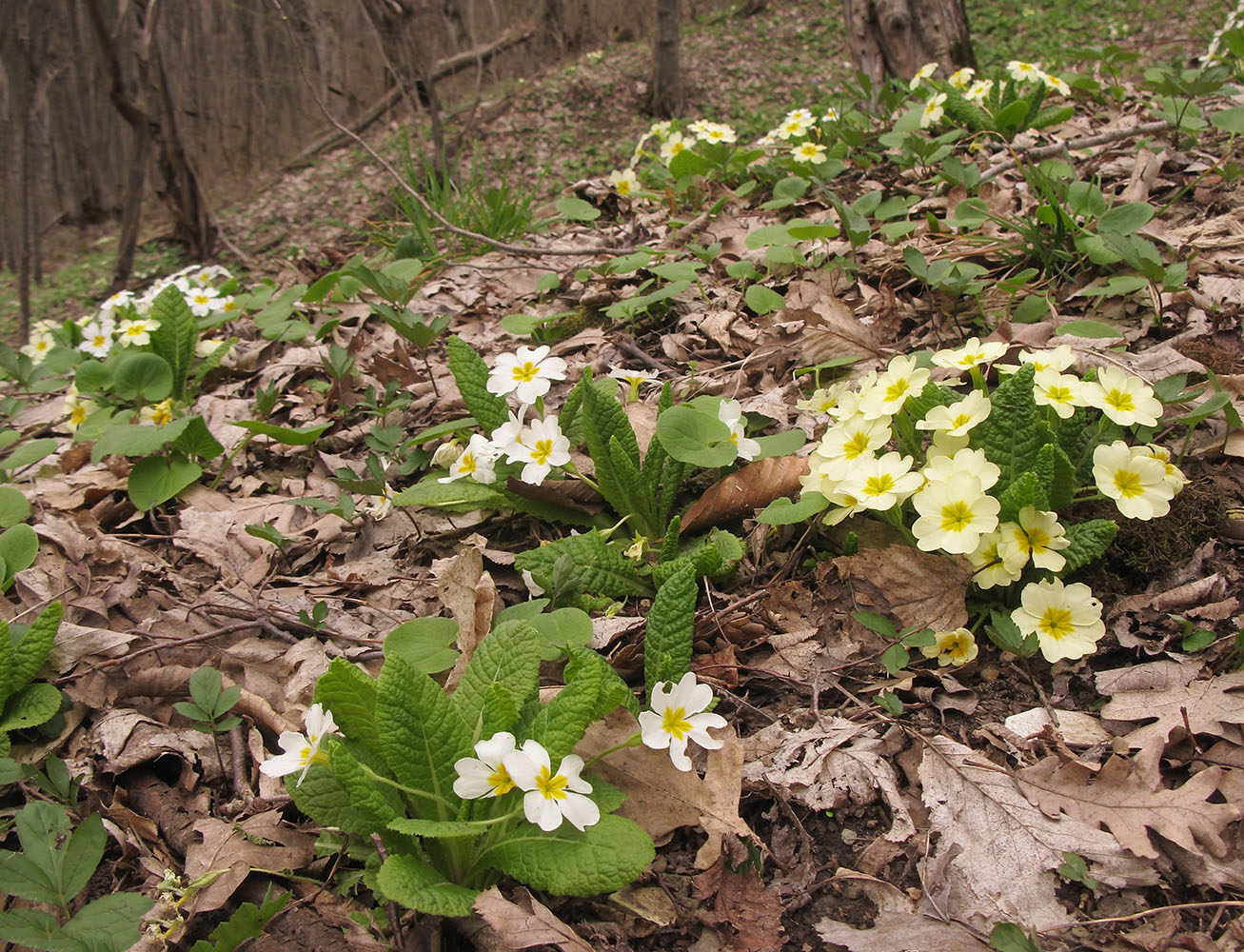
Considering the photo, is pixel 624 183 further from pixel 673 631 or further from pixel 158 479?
pixel 673 631

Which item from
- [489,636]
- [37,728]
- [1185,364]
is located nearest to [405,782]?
[489,636]

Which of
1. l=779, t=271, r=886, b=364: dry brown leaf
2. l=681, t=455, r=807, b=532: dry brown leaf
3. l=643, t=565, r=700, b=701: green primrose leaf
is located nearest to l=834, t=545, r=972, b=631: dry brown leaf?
l=681, t=455, r=807, b=532: dry brown leaf

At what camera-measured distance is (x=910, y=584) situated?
57.7 inches

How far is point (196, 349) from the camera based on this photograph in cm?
287

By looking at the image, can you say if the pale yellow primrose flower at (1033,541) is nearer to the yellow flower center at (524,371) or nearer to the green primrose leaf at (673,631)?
the green primrose leaf at (673,631)

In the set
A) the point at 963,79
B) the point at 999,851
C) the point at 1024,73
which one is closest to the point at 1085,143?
the point at 1024,73

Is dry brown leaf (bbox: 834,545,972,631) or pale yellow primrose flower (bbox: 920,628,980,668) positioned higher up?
dry brown leaf (bbox: 834,545,972,631)

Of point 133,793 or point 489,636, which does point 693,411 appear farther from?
point 133,793

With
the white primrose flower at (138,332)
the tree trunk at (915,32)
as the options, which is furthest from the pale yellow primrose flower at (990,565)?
the tree trunk at (915,32)

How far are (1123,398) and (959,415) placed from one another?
29 cm

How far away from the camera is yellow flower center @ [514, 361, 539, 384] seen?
1832mm

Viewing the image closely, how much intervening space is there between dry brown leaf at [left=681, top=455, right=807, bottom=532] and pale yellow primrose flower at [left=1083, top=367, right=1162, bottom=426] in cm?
54

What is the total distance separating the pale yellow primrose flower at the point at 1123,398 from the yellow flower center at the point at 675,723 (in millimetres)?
A: 899

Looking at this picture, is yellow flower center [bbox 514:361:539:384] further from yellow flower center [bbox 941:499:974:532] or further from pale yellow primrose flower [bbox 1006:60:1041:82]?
pale yellow primrose flower [bbox 1006:60:1041:82]
